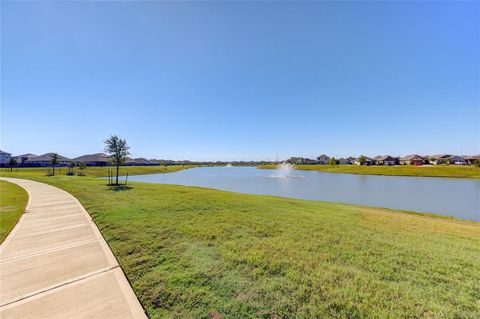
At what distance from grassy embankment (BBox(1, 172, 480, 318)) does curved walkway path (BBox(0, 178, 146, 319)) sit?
0.31 metres

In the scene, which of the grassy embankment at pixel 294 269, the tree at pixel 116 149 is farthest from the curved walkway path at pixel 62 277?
the tree at pixel 116 149

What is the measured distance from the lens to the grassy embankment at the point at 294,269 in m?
3.34

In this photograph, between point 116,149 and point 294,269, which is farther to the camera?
point 116,149

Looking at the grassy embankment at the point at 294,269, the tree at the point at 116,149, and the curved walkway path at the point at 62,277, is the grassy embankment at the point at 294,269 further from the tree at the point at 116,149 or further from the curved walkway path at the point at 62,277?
the tree at the point at 116,149

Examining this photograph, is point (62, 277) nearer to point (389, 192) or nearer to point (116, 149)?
point (116, 149)

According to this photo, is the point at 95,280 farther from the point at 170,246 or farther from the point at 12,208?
the point at 12,208

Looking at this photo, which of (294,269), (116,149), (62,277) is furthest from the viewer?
(116,149)

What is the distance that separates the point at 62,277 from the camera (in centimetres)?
418

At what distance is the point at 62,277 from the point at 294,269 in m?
4.56

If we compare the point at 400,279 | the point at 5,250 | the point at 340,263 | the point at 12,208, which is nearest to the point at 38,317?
the point at 5,250

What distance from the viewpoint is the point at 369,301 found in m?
3.44

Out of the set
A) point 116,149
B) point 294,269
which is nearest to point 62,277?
point 294,269

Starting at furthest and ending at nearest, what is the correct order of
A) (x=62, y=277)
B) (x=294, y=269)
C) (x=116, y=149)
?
(x=116, y=149) < (x=294, y=269) < (x=62, y=277)

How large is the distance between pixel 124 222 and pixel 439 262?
29.8 ft
